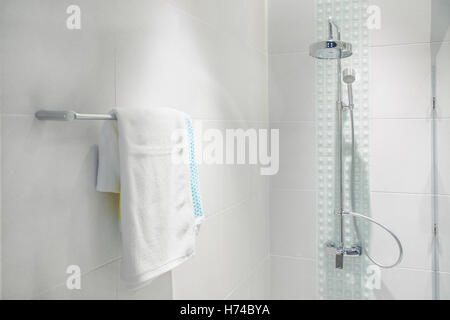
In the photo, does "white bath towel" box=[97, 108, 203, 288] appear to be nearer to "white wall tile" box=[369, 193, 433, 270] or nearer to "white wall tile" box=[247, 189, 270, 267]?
"white wall tile" box=[247, 189, 270, 267]

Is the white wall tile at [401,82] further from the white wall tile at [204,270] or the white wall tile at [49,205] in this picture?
the white wall tile at [49,205]

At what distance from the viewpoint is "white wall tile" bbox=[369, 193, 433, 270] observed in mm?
1710

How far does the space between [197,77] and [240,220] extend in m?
0.64

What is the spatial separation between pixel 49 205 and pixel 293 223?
1.38 metres

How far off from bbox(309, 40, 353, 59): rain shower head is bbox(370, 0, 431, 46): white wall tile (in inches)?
7.1

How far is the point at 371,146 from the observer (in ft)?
5.84

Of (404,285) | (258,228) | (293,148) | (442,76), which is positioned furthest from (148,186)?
(404,285)

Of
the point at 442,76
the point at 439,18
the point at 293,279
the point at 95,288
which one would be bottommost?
the point at 293,279

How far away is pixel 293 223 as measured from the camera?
194 centimetres

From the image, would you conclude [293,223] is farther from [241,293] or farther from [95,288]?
[95,288]

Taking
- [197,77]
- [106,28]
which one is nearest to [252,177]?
[197,77]

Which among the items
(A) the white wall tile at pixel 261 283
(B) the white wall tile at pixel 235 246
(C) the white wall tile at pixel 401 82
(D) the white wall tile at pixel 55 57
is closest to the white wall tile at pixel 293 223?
(A) the white wall tile at pixel 261 283

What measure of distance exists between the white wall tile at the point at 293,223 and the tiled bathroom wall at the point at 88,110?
0.54 m
